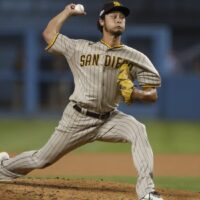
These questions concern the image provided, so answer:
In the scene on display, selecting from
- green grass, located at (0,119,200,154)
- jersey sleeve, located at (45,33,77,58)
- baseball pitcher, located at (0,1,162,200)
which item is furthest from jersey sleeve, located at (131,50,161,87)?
green grass, located at (0,119,200,154)

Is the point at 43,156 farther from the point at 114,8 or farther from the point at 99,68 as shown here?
the point at 114,8

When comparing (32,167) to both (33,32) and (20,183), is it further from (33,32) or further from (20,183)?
(33,32)

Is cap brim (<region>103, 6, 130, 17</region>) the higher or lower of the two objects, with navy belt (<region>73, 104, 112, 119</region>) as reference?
higher

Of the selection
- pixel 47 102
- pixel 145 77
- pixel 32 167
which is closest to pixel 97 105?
pixel 145 77

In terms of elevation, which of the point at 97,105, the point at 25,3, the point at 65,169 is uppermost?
the point at 25,3

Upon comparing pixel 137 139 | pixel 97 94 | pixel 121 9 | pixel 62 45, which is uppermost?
pixel 121 9

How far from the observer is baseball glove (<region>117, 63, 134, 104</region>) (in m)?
5.32

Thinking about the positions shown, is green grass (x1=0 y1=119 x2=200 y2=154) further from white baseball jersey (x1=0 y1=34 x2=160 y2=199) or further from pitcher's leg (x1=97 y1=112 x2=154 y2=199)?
pitcher's leg (x1=97 y1=112 x2=154 y2=199)

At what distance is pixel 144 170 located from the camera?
532 cm

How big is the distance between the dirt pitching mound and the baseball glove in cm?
94

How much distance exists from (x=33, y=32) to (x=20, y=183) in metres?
11.6

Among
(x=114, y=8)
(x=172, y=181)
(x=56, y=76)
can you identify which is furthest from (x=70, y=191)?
(x=56, y=76)

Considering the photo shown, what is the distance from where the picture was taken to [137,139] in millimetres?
5500

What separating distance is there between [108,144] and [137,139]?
705 centimetres
